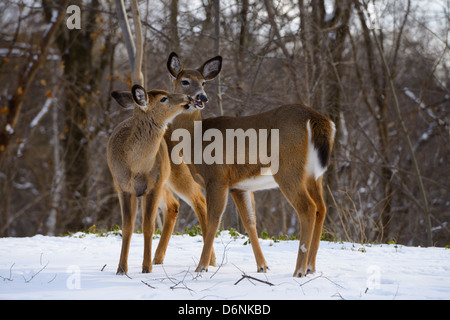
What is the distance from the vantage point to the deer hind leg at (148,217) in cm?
571

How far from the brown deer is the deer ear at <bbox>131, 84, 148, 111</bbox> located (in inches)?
20.3

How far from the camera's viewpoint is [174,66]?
664 cm

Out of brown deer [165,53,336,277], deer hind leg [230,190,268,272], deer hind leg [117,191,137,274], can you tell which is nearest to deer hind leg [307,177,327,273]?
brown deer [165,53,336,277]

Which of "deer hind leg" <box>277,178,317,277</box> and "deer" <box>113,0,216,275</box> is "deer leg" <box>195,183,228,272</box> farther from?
"deer hind leg" <box>277,178,317,277</box>

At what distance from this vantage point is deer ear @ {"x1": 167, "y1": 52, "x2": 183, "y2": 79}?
21.5 feet

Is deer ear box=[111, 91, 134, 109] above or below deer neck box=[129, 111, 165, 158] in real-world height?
above

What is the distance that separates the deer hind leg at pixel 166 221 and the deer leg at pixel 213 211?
854 millimetres

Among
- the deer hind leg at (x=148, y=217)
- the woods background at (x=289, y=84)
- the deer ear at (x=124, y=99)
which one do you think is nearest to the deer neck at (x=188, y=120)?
the deer ear at (x=124, y=99)

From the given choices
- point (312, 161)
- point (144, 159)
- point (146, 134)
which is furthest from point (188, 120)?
point (312, 161)

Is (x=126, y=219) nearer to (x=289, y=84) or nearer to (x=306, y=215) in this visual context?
(x=306, y=215)

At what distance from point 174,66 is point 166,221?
174 centimetres

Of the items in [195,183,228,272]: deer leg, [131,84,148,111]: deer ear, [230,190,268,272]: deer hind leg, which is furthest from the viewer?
[230,190,268,272]: deer hind leg

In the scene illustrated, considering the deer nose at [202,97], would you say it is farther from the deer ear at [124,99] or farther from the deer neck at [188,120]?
the deer ear at [124,99]
